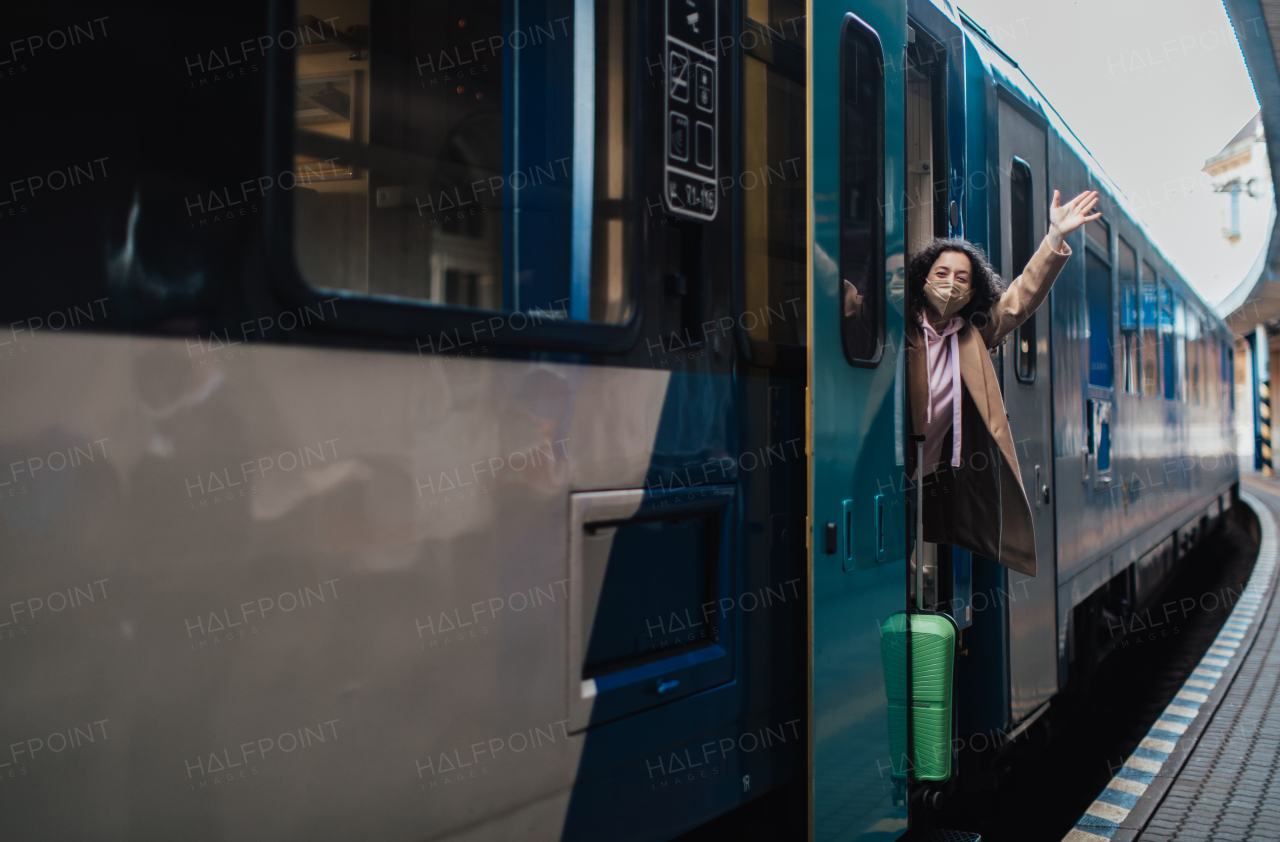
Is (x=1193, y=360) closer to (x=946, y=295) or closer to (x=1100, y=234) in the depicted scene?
(x=1100, y=234)

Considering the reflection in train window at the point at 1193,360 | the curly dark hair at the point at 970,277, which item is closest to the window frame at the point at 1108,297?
the curly dark hair at the point at 970,277

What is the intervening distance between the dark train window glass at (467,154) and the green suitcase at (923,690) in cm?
147

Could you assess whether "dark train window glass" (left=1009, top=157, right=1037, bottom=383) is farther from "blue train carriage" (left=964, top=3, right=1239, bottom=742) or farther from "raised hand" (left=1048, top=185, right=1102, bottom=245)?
"raised hand" (left=1048, top=185, right=1102, bottom=245)

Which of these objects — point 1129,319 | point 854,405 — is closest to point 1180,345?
point 1129,319

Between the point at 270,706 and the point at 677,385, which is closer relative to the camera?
the point at 270,706

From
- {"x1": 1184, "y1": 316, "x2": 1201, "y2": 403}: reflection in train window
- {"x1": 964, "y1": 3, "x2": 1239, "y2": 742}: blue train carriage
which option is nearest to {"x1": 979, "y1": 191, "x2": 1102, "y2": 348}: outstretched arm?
{"x1": 964, "y1": 3, "x2": 1239, "y2": 742}: blue train carriage

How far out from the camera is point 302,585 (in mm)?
1453

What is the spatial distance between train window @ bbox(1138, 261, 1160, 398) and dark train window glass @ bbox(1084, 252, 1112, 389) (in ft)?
5.10

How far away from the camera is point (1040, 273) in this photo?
348cm

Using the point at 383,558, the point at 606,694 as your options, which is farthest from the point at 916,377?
the point at 383,558

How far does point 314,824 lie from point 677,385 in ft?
3.81

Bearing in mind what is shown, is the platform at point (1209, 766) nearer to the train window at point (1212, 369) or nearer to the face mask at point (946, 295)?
the face mask at point (946, 295)

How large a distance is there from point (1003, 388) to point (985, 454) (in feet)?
2.36

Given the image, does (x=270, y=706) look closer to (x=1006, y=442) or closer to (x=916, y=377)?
(x=916, y=377)
